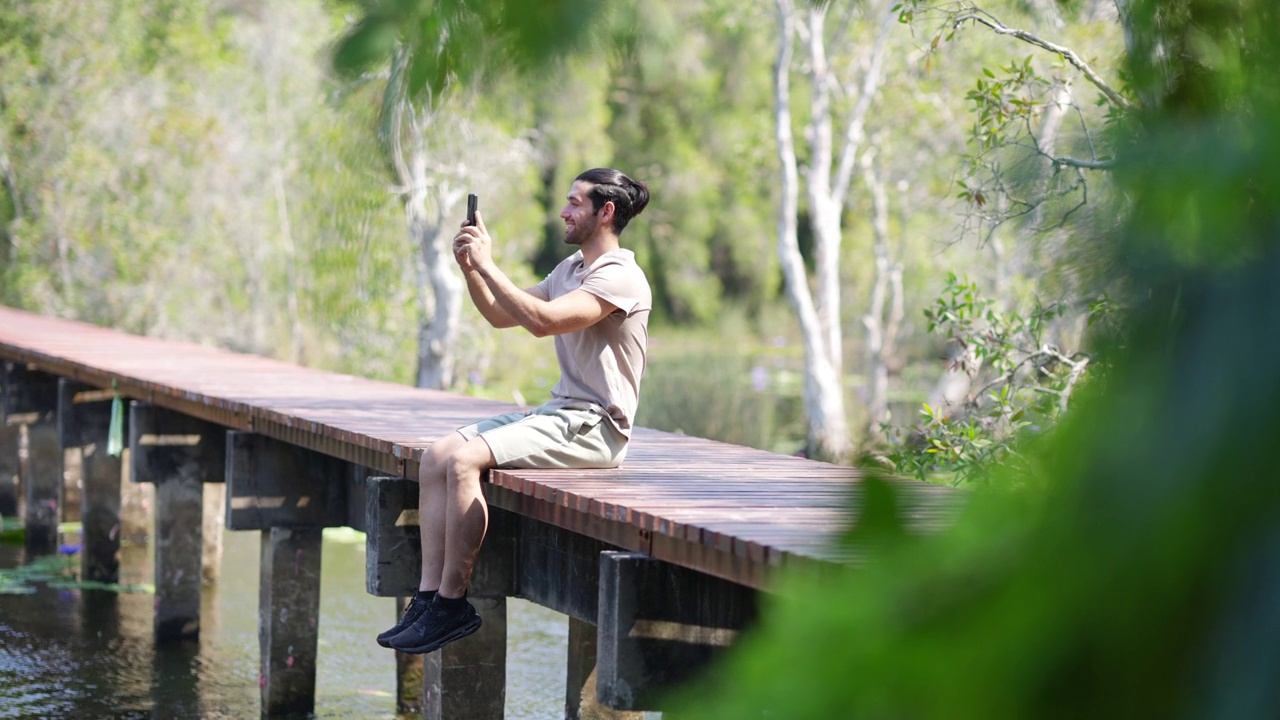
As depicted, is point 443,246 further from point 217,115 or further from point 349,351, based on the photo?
point 217,115

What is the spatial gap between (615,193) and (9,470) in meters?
10.1

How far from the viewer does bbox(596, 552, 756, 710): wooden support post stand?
417 cm

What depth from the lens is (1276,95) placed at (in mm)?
846

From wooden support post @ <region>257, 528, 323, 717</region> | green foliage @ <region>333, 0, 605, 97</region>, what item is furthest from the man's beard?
green foliage @ <region>333, 0, 605, 97</region>

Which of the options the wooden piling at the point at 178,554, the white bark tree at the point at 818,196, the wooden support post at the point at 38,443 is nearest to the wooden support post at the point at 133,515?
the wooden support post at the point at 38,443

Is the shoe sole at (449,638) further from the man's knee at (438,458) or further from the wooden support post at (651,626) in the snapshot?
the wooden support post at (651,626)

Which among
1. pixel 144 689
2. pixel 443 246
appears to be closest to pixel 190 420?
pixel 144 689

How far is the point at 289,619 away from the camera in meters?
7.84

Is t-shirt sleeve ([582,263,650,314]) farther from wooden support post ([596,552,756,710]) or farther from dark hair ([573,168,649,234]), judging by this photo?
wooden support post ([596,552,756,710])

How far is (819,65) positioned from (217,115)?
26.9 ft

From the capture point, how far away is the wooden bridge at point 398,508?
4.18 meters

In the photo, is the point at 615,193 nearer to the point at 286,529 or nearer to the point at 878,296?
the point at 286,529

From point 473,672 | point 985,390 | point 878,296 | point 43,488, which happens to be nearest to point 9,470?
point 43,488

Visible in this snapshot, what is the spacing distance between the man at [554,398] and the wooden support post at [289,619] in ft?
8.51
